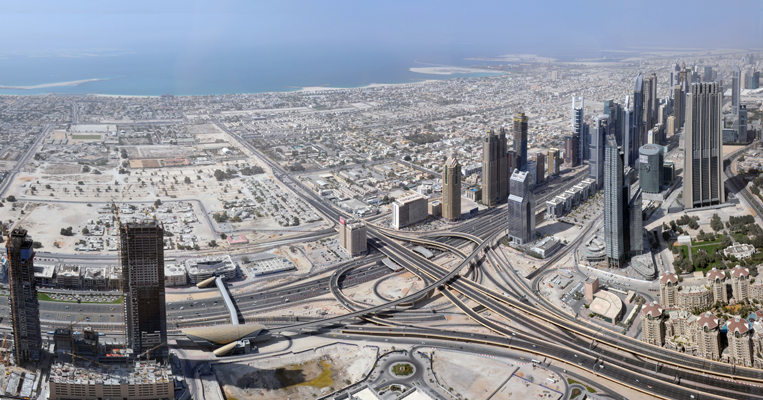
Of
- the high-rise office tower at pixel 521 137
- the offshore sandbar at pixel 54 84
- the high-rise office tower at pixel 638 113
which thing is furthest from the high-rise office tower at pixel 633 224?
the offshore sandbar at pixel 54 84

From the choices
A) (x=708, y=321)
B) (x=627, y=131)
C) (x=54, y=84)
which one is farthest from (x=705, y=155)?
(x=54, y=84)

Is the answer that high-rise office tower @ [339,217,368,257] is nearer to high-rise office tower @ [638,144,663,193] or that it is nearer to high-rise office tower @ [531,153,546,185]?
high-rise office tower @ [531,153,546,185]

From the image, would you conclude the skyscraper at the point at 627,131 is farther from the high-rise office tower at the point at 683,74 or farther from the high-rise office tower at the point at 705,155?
the high-rise office tower at the point at 683,74

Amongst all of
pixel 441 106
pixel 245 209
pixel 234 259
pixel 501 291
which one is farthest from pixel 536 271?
pixel 441 106

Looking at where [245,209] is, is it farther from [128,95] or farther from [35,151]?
[128,95]

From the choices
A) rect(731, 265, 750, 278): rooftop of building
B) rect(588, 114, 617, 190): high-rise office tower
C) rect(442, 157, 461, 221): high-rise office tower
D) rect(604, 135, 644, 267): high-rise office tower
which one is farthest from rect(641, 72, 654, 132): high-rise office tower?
rect(731, 265, 750, 278): rooftop of building

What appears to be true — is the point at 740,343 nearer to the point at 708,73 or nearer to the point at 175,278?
the point at 175,278
